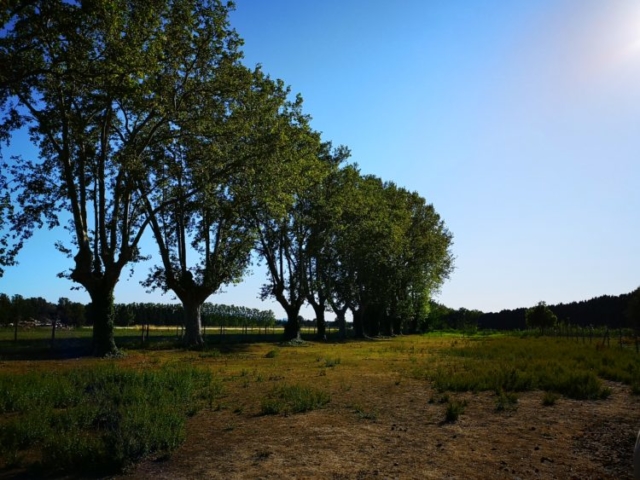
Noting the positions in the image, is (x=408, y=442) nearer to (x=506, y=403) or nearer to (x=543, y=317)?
(x=506, y=403)

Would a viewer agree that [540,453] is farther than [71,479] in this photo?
Yes

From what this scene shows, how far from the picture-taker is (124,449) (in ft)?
23.7

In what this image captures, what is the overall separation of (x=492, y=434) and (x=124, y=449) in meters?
6.43

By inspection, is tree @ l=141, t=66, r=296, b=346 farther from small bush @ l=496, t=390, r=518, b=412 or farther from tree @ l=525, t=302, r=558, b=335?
tree @ l=525, t=302, r=558, b=335

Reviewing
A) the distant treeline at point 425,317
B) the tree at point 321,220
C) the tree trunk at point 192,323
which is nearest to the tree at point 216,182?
the tree trunk at point 192,323

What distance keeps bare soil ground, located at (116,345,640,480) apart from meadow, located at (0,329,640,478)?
3cm

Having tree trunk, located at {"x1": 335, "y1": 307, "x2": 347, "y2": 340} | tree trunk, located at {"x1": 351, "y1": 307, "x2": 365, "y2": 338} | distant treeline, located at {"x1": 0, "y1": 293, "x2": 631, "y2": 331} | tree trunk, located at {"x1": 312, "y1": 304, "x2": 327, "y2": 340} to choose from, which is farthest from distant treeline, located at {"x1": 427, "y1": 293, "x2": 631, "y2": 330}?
tree trunk, located at {"x1": 312, "y1": 304, "x2": 327, "y2": 340}

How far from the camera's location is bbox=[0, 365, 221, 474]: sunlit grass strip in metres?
7.25

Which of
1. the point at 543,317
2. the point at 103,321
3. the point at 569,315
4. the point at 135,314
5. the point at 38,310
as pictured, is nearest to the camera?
the point at 103,321

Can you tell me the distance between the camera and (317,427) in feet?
31.2

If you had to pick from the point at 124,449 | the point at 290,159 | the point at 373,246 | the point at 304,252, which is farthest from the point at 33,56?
the point at 373,246

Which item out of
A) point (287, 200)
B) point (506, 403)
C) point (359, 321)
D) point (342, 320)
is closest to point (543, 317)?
point (359, 321)

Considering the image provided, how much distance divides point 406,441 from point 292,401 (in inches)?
157

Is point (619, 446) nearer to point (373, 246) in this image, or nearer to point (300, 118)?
point (300, 118)
